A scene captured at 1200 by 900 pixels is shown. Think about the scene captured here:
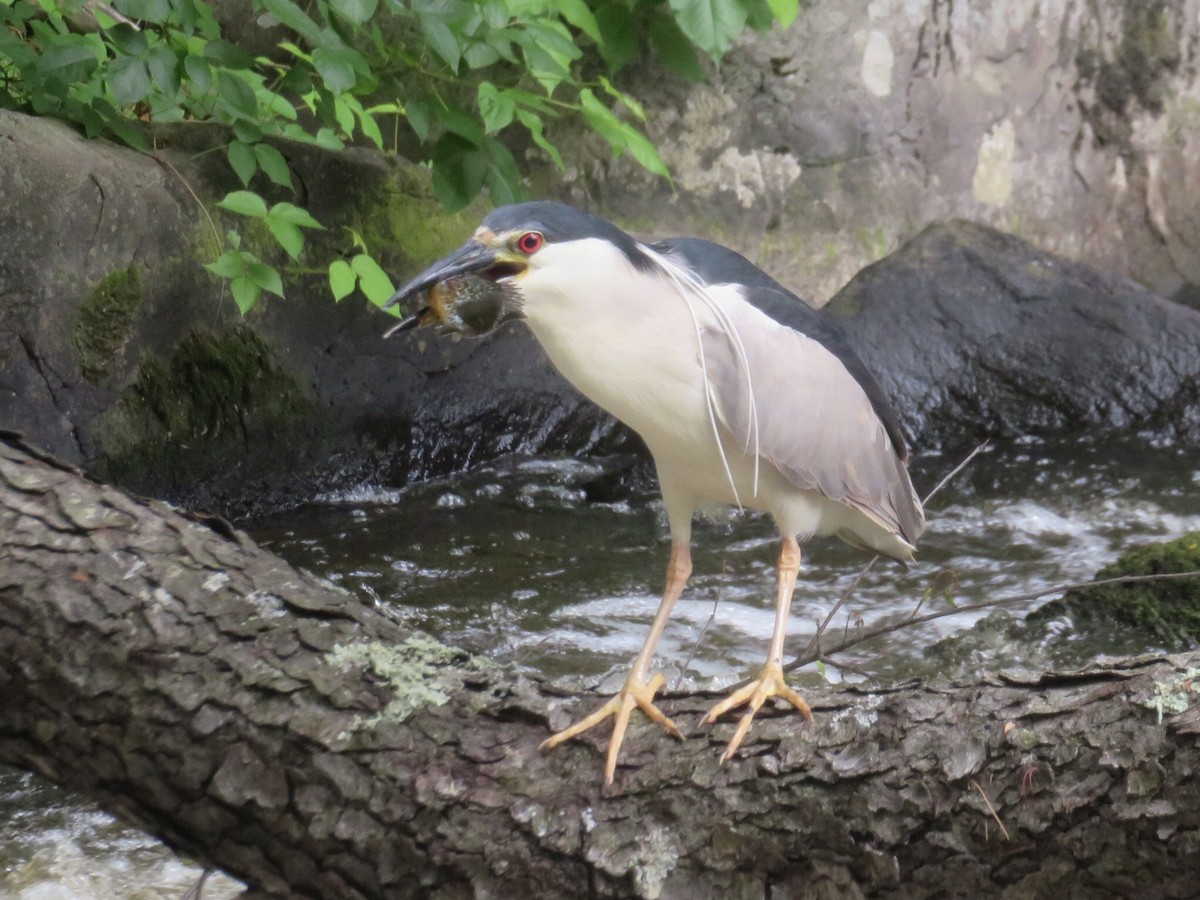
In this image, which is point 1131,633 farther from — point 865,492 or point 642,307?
point 642,307

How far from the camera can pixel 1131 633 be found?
9.71ft

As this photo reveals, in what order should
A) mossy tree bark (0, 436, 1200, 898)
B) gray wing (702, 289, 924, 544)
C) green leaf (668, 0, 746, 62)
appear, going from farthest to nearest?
green leaf (668, 0, 746, 62) < gray wing (702, 289, 924, 544) < mossy tree bark (0, 436, 1200, 898)

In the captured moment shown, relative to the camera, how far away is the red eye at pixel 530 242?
5.00 feet

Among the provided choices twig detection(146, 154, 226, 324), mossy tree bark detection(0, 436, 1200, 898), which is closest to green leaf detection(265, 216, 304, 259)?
twig detection(146, 154, 226, 324)

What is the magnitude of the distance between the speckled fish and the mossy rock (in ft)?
6.45

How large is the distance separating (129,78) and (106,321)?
1.06m

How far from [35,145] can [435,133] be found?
1.46 metres

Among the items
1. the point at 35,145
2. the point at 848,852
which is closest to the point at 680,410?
the point at 848,852

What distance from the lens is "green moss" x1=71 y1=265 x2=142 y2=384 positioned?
137 inches

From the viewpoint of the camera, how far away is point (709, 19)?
2.94 metres

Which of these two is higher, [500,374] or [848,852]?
[848,852]

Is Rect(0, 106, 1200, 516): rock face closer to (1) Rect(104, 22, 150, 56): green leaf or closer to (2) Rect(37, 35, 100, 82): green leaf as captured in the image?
(2) Rect(37, 35, 100, 82): green leaf

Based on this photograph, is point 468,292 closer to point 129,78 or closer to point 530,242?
point 530,242

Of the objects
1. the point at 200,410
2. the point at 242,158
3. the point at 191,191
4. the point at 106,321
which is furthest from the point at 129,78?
the point at 200,410
